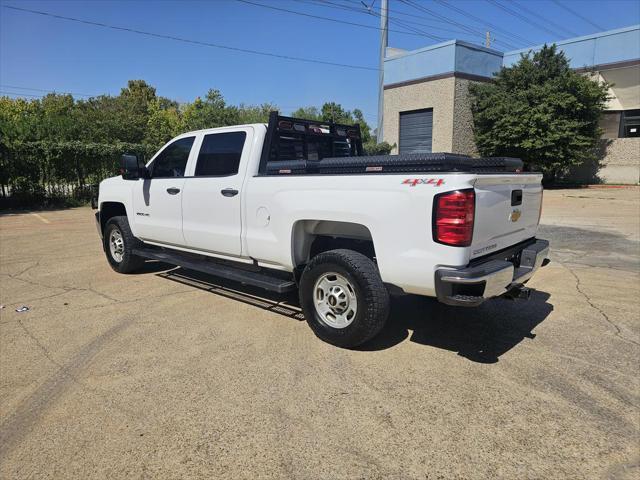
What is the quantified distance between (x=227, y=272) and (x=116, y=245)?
285cm

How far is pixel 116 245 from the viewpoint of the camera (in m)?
7.17

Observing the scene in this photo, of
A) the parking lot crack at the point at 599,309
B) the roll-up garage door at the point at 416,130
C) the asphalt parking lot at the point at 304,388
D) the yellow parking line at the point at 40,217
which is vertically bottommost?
the asphalt parking lot at the point at 304,388

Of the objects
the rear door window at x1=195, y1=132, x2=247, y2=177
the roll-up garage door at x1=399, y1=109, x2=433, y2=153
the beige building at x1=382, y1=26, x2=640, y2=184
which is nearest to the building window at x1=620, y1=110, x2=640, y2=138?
the beige building at x1=382, y1=26, x2=640, y2=184

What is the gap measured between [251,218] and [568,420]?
3.31 metres

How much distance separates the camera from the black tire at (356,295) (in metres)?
3.91

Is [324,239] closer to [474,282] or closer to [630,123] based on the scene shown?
[474,282]

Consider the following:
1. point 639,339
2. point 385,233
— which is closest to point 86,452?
point 385,233

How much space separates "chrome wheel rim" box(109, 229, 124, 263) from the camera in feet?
23.2

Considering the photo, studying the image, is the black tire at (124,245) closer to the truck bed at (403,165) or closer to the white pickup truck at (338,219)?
the white pickup truck at (338,219)

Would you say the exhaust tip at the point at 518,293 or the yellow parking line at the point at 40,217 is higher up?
the exhaust tip at the point at 518,293

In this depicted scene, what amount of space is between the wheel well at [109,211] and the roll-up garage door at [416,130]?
23521 mm

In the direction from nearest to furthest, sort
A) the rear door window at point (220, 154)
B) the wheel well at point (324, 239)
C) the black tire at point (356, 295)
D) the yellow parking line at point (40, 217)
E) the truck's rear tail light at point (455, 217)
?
the truck's rear tail light at point (455, 217) → the black tire at point (356, 295) → the wheel well at point (324, 239) → the rear door window at point (220, 154) → the yellow parking line at point (40, 217)

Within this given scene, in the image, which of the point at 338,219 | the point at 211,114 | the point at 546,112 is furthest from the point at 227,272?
the point at 211,114

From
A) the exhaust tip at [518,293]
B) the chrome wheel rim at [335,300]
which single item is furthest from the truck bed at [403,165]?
the exhaust tip at [518,293]
